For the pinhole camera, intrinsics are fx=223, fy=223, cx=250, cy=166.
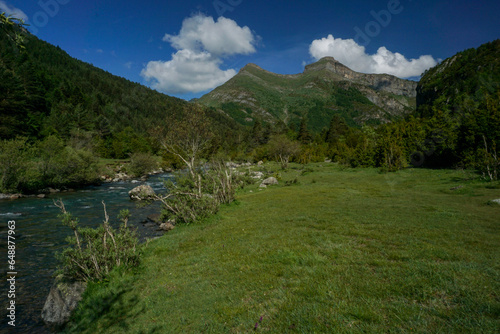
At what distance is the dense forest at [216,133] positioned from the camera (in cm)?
2997

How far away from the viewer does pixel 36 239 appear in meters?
16.1

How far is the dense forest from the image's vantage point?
98.3ft

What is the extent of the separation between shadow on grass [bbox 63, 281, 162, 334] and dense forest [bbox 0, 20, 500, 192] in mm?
7411

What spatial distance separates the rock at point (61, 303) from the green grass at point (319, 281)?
1.57 feet

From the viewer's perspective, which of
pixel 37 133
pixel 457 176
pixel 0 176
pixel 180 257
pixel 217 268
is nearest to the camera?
pixel 217 268

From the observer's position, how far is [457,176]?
26.6m

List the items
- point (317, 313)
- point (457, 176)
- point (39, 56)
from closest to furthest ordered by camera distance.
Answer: point (317, 313)
point (457, 176)
point (39, 56)

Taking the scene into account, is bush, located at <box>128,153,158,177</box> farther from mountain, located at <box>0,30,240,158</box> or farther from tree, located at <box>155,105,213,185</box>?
tree, located at <box>155,105,213,185</box>

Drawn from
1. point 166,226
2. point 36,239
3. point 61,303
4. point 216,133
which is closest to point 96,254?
point 61,303

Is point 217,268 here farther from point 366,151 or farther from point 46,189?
point 366,151

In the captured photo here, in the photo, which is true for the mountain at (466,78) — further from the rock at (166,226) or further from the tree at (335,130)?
the rock at (166,226)

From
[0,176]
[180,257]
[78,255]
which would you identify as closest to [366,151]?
[180,257]

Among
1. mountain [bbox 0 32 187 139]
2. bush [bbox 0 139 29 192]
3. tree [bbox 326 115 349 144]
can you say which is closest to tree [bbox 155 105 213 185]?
mountain [bbox 0 32 187 139]

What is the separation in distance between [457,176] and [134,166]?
6650cm
